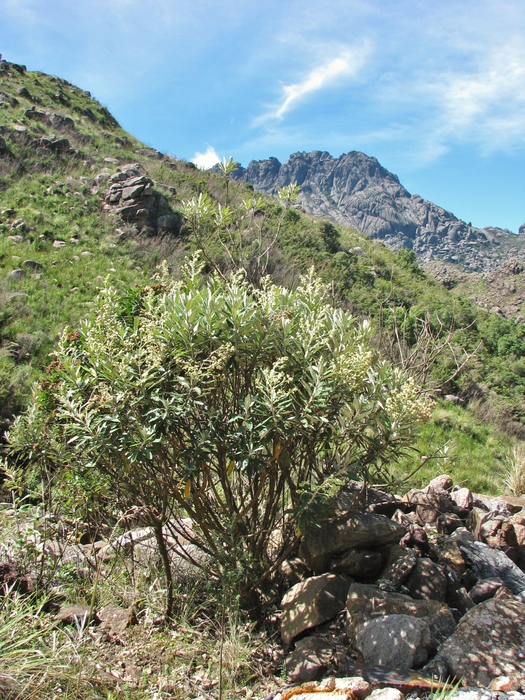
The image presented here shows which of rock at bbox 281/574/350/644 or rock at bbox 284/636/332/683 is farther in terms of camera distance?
rock at bbox 281/574/350/644

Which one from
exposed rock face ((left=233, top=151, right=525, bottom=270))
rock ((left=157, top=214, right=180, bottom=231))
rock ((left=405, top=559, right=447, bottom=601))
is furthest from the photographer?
exposed rock face ((left=233, top=151, right=525, bottom=270))

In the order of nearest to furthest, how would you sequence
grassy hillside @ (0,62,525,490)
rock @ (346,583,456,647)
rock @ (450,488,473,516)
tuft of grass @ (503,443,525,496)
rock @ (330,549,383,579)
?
rock @ (346,583,456,647)
rock @ (330,549,383,579)
rock @ (450,488,473,516)
tuft of grass @ (503,443,525,496)
grassy hillside @ (0,62,525,490)

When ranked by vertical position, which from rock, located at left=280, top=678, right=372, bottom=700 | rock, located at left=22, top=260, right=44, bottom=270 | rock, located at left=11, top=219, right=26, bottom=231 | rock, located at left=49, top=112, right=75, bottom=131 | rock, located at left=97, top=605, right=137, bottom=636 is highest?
rock, located at left=49, top=112, right=75, bottom=131

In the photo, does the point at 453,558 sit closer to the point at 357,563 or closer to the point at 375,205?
the point at 357,563

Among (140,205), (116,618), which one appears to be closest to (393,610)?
(116,618)

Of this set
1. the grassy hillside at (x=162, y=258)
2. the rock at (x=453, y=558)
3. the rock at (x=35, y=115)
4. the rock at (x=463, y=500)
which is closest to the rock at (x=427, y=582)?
the rock at (x=453, y=558)

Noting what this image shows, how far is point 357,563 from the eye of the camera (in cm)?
309

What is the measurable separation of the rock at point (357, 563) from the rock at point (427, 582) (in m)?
0.25

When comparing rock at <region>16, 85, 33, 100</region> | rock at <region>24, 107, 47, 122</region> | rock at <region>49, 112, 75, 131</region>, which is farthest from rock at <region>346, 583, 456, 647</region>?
rock at <region>16, 85, 33, 100</region>

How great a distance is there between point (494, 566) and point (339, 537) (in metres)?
1.15

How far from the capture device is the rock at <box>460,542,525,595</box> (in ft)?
10.6

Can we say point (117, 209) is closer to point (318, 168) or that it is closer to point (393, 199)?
point (393, 199)

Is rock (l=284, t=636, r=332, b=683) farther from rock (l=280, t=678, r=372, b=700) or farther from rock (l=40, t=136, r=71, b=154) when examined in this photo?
rock (l=40, t=136, r=71, b=154)

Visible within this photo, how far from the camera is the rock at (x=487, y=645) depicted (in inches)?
86.5
